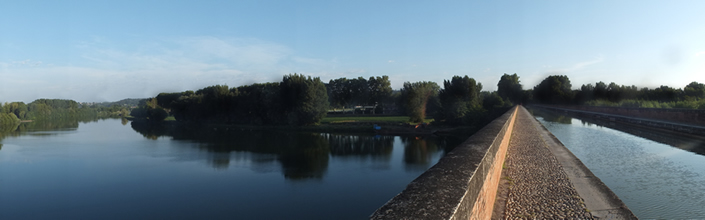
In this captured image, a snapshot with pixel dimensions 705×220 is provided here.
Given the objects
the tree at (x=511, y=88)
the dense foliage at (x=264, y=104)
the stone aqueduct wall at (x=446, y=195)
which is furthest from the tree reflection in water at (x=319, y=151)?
the tree at (x=511, y=88)

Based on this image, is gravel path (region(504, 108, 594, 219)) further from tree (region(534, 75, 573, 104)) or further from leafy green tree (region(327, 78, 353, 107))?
tree (region(534, 75, 573, 104))

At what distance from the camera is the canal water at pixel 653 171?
5156mm

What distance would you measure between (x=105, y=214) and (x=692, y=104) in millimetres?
31846

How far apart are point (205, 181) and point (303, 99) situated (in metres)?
26.0

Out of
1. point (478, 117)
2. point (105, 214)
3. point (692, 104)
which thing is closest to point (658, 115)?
point (692, 104)

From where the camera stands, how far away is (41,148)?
2641 cm

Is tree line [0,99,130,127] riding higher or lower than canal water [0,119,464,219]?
higher

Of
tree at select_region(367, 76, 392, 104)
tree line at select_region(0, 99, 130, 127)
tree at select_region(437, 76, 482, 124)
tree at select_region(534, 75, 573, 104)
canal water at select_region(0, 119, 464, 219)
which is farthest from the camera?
tree at select_region(367, 76, 392, 104)

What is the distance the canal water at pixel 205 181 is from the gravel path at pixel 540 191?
5.40m

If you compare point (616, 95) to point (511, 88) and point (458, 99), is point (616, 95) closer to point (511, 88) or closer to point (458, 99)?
point (458, 99)

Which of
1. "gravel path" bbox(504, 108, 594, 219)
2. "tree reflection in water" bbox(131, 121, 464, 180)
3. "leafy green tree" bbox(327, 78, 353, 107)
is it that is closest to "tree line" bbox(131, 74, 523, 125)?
"tree reflection in water" bbox(131, 121, 464, 180)

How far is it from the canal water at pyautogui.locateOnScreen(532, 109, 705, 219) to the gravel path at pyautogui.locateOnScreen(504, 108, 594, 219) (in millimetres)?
967

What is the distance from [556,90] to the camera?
63875 mm

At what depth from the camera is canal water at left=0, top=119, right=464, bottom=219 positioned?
1136cm
